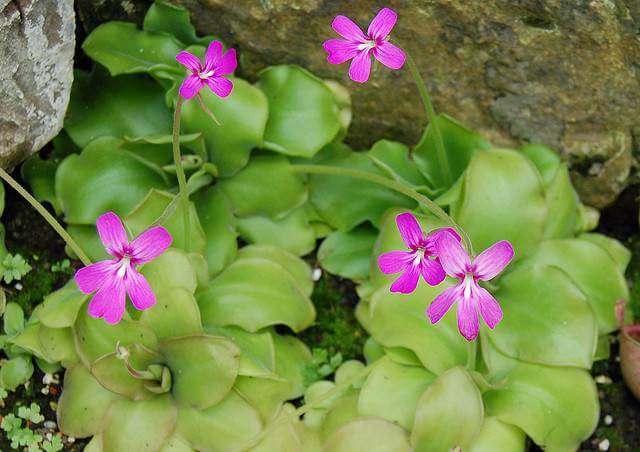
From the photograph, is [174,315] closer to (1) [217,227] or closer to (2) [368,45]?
(1) [217,227]

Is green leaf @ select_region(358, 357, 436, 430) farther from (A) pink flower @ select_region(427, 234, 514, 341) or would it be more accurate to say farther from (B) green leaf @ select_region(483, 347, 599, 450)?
(A) pink flower @ select_region(427, 234, 514, 341)

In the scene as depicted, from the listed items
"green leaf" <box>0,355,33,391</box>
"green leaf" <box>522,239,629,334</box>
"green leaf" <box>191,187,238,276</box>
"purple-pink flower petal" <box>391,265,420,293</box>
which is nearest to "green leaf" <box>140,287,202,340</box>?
"green leaf" <box>191,187,238,276</box>

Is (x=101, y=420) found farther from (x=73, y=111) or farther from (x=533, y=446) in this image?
(x=533, y=446)

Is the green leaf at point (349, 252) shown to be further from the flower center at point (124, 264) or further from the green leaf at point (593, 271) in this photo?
the flower center at point (124, 264)

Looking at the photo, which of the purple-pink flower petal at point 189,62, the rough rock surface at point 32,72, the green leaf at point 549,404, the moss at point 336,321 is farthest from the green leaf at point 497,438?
the rough rock surface at point 32,72

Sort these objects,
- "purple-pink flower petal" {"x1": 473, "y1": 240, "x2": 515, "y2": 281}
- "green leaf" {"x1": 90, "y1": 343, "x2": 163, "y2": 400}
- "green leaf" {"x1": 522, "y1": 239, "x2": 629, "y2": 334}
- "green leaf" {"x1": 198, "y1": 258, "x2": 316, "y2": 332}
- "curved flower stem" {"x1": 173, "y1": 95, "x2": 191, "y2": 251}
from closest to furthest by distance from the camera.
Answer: "purple-pink flower petal" {"x1": 473, "y1": 240, "x2": 515, "y2": 281} → "curved flower stem" {"x1": 173, "y1": 95, "x2": 191, "y2": 251} → "green leaf" {"x1": 90, "y1": 343, "x2": 163, "y2": 400} → "green leaf" {"x1": 198, "y1": 258, "x2": 316, "y2": 332} → "green leaf" {"x1": 522, "y1": 239, "x2": 629, "y2": 334}

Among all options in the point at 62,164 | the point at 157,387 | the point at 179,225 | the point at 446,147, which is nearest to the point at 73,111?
the point at 62,164
